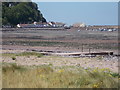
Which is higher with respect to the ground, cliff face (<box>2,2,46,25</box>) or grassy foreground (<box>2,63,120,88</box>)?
cliff face (<box>2,2,46,25</box>)

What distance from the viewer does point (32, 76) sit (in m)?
10.2

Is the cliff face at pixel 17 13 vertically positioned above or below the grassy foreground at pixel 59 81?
above

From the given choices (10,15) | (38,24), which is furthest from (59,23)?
(10,15)

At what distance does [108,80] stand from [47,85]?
1956 mm

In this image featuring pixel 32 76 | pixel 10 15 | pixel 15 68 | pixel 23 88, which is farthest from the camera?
pixel 10 15

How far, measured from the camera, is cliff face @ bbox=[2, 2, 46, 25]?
111375 millimetres

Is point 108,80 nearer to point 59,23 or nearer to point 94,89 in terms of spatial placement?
point 94,89

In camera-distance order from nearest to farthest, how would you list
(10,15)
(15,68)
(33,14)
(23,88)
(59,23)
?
(23,88), (15,68), (10,15), (33,14), (59,23)

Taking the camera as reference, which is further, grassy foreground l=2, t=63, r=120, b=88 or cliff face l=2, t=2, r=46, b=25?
cliff face l=2, t=2, r=46, b=25

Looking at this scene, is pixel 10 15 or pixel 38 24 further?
pixel 38 24

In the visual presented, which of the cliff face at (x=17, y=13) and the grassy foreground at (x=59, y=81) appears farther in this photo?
the cliff face at (x=17, y=13)

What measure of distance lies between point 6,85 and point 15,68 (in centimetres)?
328

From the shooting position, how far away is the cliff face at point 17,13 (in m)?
111

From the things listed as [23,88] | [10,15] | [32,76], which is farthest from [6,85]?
[10,15]
